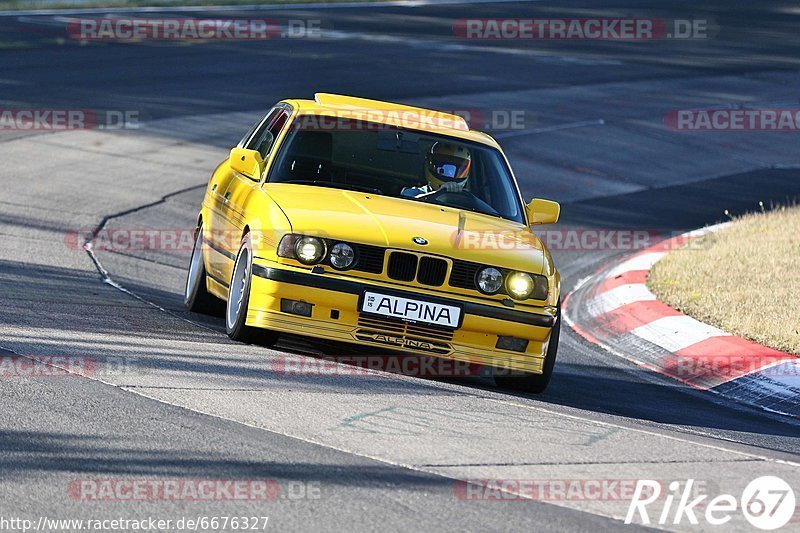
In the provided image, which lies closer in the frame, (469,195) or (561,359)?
(469,195)

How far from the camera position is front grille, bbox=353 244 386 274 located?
7547mm

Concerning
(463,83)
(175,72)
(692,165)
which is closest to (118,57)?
(175,72)

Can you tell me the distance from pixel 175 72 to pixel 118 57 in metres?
1.71

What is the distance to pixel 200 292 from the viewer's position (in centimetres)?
A: 941

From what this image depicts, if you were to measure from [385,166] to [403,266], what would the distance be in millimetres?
1412

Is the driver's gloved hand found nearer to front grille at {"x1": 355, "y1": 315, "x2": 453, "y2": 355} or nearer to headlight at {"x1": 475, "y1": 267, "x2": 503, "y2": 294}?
headlight at {"x1": 475, "y1": 267, "x2": 503, "y2": 294}

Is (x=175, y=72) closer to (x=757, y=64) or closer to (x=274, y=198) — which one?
(x=757, y=64)

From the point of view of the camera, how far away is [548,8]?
4097 centimetres

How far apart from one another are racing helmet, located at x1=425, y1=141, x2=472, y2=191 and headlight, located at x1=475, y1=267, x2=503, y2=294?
1.30 meters
